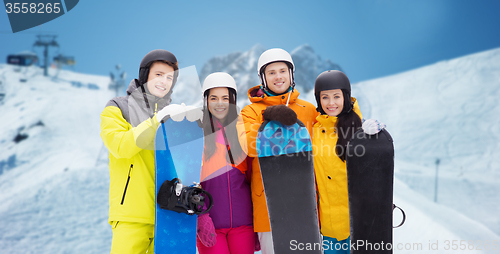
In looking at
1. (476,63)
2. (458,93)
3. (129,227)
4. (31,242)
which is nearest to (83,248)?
(31,242)

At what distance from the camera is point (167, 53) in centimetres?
217

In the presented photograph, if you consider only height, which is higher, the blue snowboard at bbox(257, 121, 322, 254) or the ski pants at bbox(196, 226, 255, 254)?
the blue snowboard at bbox(257, 121, 322, 254)

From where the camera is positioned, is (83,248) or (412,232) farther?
(83,248)

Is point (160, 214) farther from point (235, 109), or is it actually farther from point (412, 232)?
point (412, 232)

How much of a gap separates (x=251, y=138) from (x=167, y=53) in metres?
0.86

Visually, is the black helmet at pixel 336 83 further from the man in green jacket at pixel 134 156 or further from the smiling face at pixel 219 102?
the man in green jacket at pixel 134 156

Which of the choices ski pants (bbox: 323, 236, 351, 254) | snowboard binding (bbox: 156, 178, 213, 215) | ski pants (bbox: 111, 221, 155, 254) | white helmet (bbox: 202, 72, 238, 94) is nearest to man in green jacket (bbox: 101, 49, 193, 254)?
ski pants (bbox: 111, 221, 155, 254)

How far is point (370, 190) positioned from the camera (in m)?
2.03

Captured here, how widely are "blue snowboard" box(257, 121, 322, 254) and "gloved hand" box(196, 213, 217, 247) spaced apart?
386mm

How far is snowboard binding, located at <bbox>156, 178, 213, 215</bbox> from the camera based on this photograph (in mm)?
1859

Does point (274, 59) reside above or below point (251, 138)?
above

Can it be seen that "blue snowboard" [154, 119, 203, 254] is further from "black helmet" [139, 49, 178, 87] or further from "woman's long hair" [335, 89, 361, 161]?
"woman's long hair" [335, 89, 361, 161]

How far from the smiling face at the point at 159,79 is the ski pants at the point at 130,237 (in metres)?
0.87

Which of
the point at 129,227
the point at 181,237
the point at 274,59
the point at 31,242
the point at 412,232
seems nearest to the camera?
the point at 129,227
